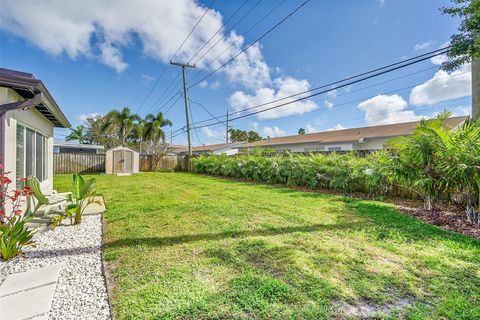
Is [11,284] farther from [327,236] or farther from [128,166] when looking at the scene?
[128,166]

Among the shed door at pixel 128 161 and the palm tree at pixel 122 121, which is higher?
the palm tree at pixel 122 121

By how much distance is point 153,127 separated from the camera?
29812 millimetres

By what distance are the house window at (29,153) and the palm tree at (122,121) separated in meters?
22.3

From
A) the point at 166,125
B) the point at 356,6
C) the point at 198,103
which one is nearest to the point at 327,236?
the point at 356,6

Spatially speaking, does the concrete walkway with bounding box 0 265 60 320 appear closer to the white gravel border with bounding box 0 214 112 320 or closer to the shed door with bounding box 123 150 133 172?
the white gravel border with bounding box 0 214 112 320

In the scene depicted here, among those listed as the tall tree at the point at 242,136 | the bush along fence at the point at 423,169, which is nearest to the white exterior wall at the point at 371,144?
the bush along fence at the point at 423,169

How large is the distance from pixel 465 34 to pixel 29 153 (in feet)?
28.0

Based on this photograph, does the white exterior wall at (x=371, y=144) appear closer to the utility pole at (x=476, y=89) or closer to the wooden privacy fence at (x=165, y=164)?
the utility pole at (x=476, y=89)

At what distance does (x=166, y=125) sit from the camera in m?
32.1

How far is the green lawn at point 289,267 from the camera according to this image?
6.41ft

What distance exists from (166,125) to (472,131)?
31516 millimetres

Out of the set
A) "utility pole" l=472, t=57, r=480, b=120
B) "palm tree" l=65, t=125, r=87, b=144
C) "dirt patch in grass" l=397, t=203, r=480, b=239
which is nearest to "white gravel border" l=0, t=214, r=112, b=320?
"dirt patch in grass" l=397, t=203, r=480, b=239

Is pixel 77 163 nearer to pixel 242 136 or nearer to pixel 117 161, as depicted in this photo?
pixel 117 161

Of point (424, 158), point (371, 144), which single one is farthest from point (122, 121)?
point (424, 158)
